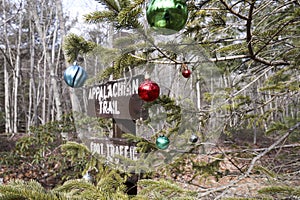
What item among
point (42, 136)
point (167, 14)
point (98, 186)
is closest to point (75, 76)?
point (167, 14)

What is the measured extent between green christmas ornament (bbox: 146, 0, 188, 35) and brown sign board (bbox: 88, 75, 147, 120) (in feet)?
0.91

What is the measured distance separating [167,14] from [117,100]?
368 mm

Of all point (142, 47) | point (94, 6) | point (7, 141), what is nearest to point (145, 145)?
point (142, 47)

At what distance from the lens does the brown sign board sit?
0.71 m

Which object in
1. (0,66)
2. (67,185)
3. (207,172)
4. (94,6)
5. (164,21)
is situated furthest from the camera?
(0,66)

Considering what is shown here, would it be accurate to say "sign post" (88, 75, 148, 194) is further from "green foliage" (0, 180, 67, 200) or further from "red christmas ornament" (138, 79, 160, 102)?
"green foliage" (0, 180, 67, 200)

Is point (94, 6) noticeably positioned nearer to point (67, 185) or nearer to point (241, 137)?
point (67, 185)

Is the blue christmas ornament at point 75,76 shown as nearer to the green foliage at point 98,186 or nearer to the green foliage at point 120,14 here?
the green foliage at point 120,14

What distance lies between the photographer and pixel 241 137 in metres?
9.34

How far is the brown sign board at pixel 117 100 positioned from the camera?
2.32 ft

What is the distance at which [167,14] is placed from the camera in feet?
1.36

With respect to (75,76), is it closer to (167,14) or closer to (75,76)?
(75,76)

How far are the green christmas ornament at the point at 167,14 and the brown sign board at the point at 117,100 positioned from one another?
28cm

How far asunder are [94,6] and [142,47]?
15 cm
